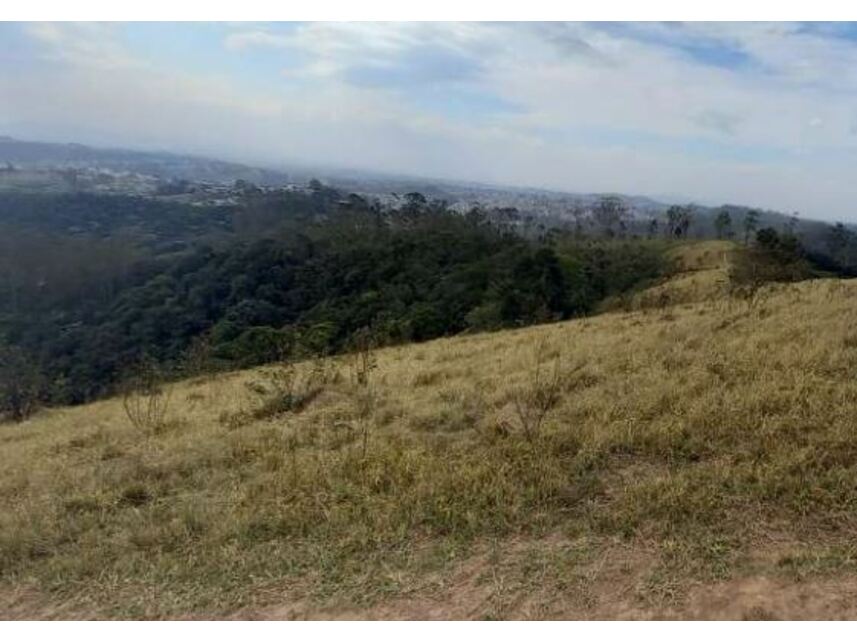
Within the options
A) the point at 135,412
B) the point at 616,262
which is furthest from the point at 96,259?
the point at 135,412

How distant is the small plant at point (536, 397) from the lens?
16.0 feet

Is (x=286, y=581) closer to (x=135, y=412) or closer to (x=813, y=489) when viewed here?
(x=813, y=489)

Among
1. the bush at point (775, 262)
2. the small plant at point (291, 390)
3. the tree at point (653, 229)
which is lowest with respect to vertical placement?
the small plant at point (291, 390)

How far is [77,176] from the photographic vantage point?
334 feet

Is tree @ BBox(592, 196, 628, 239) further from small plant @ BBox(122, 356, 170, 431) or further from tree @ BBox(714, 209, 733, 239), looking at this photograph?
small plant @ BBox(122, 356, 170, 431)

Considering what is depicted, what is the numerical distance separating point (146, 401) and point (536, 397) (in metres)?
5.77

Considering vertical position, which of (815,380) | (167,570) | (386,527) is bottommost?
(167,570)

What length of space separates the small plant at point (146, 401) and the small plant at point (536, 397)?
3312mm

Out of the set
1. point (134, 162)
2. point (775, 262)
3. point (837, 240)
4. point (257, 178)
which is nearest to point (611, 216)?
point (837, 240)

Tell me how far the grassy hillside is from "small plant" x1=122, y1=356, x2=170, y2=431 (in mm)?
171

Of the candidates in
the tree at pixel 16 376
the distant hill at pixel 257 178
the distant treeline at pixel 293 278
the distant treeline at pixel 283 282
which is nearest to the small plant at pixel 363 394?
the tree at pixel 16 376

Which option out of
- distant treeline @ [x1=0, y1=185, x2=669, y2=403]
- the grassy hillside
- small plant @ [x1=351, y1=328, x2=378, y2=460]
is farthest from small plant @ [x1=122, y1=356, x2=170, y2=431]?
distant treeline @ [x1=0, y1=185, x2=669, y2=403]

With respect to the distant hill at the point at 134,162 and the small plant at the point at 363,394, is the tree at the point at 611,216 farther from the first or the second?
the small plant at the point at 363,394

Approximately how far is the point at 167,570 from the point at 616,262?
50.1 m
